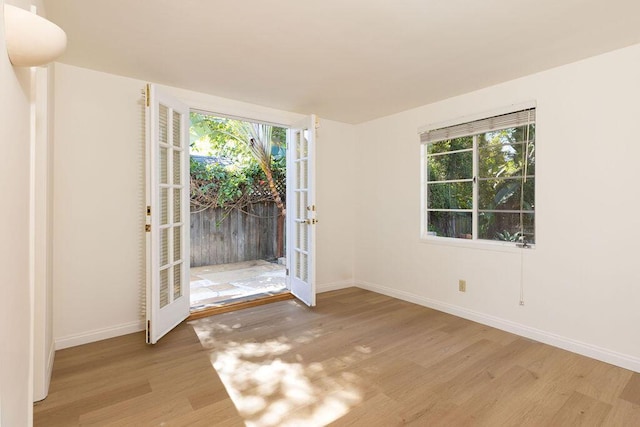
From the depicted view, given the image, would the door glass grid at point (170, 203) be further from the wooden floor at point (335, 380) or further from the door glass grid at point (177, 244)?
the wooden floor at point (335, 380)

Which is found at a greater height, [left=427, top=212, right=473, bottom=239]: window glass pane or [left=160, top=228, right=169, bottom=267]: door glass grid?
[left=427, top=212, right=473, bottom=239]: window glass pane

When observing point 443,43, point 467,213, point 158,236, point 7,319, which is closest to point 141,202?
point 158,236

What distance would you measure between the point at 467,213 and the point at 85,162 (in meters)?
3.64

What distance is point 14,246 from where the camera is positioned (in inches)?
37.3

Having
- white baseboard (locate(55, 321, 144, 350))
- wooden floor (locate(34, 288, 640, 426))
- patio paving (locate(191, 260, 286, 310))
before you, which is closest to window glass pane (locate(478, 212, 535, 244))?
wooden floor (locate(34, 288, 640, 426))

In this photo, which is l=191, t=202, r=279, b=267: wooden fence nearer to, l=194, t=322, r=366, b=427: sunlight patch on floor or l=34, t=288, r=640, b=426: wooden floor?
l=34, t=288, r=640, b=426: wooden floor

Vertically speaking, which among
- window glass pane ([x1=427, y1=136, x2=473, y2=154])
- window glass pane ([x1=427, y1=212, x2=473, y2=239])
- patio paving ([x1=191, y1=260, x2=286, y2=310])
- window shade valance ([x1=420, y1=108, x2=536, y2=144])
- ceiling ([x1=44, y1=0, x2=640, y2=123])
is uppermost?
ceiling ([x1=44, y1=0, x2=640, y2=123])

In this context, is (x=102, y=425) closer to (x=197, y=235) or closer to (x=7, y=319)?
(x=7, y=319)

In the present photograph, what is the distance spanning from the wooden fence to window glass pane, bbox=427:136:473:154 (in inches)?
149

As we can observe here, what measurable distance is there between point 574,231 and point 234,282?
4.07 metres

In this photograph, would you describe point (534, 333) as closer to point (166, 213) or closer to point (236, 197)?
point (166, 213)

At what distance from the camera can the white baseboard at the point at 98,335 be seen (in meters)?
2.55

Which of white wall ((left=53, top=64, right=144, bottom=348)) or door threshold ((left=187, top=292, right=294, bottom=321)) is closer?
white wall ((left=53, top=64, right=144, bottom=348))

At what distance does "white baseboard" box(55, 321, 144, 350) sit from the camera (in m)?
2.55
